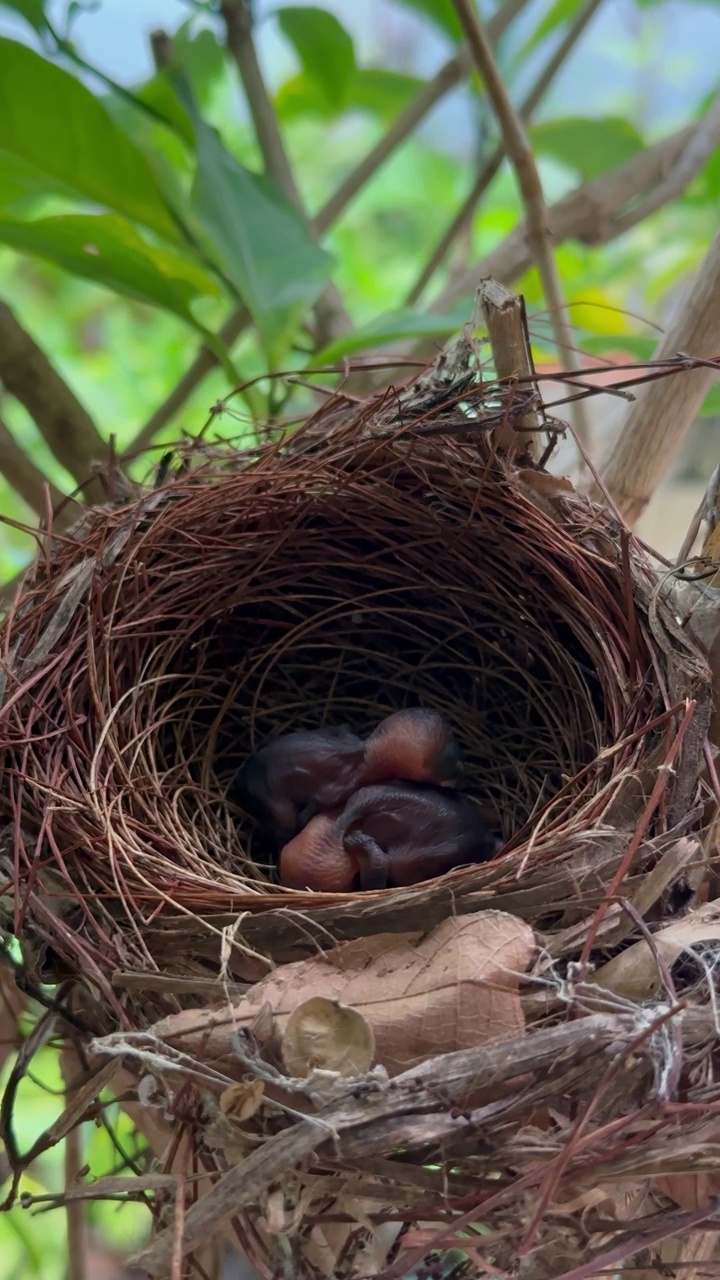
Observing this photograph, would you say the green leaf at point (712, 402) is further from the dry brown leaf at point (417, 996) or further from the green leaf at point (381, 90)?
the green leaf at point (381, 90)

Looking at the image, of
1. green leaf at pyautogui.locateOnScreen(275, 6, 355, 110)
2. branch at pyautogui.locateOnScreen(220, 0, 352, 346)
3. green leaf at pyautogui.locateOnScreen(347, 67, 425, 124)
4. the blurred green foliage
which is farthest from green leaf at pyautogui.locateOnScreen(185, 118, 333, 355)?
green leaf at pyautogui.locateOnScreen(347, 67, 425, 124)

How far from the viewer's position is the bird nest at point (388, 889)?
0.45 m

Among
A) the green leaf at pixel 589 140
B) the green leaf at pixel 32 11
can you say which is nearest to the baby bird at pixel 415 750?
the green leaf at pixel 32 11

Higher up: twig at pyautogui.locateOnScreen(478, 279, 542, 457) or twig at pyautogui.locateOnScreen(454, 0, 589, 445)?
twig at pyautogui.locateOnScreen(454, 0, 589, 445)

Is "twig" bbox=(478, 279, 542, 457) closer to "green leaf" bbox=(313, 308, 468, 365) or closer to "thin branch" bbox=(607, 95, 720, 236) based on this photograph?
"green leaf" bbox=(313, 308, 468, 365)

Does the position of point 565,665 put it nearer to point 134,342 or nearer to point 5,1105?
point 5,1105

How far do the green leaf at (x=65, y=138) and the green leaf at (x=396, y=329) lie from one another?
0.29 meters

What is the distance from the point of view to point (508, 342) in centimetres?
71

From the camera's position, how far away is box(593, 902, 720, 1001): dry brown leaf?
51cm

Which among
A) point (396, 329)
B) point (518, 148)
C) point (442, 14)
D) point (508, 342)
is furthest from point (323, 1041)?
point (442, 14)

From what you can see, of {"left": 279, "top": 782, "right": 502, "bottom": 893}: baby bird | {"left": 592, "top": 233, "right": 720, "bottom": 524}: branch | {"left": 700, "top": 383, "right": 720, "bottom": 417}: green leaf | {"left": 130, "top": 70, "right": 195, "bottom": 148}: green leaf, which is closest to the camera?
{"left": 592, "top": 233, "right": 720, "bottom": 524}: branch

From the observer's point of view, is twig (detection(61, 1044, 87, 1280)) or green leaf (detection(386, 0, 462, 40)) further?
green leaf (detection(386, 0, 462, 40))

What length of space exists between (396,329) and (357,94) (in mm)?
722

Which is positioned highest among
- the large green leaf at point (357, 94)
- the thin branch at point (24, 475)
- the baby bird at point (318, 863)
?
the large green leaf at point (357, 94)
